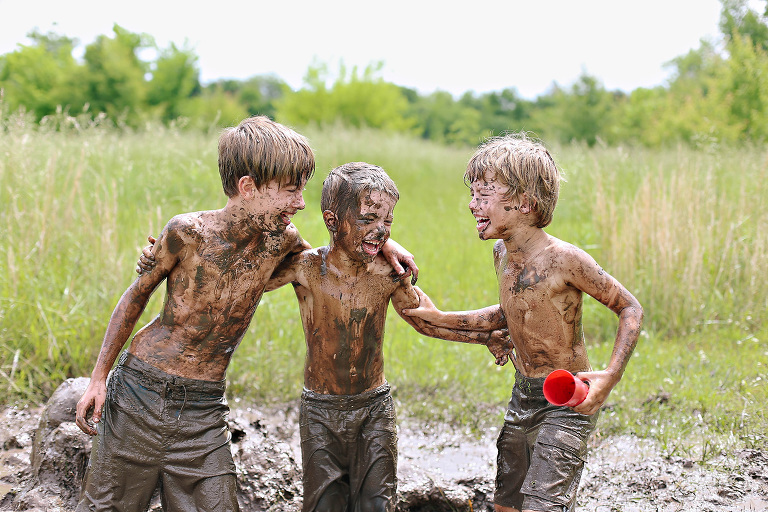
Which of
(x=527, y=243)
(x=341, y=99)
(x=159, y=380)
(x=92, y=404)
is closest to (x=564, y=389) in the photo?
(x=527, y=243)

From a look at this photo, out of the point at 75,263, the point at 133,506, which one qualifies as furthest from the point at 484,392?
the point at 75,263

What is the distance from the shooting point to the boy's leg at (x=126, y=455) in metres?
2.59

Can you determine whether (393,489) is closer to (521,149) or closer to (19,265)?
(521,149)

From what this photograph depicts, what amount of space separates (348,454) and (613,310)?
1.19m

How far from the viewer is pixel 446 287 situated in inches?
267

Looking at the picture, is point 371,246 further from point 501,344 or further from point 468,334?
point 501,344

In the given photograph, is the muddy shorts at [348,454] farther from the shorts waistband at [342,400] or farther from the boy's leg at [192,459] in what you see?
the boy's leg at [192,459]

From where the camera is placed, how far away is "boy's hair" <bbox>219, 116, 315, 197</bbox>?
2629 millimetres

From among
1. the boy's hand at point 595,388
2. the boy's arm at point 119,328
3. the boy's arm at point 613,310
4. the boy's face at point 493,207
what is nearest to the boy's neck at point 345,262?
the boy's face at point 493,207

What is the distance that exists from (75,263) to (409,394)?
2.58m

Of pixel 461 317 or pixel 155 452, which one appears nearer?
pixel 155 452

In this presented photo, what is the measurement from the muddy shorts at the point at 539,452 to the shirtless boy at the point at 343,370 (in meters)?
0.47

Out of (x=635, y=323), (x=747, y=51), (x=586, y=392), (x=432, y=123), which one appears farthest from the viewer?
(x=432, y=123)

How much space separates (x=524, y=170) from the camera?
2734 millimetres
